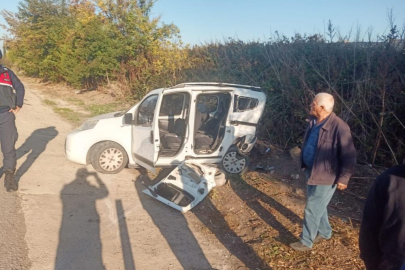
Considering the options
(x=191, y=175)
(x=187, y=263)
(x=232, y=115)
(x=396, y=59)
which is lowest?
(x=187, y=263)

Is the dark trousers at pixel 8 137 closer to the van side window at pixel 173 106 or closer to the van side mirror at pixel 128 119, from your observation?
the van side mirror at pixel 128 119

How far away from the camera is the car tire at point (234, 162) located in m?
7.94

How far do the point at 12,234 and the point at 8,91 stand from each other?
237 centimetres

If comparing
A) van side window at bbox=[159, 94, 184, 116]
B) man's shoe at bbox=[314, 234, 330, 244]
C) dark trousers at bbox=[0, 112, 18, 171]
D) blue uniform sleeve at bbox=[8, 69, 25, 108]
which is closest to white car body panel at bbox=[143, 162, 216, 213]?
van side window at bbox=[159, 94, 184, 116]

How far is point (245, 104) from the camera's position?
26.4 ft

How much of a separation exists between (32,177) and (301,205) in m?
5.00

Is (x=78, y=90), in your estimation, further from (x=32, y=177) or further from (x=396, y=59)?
(x=396, y=59)

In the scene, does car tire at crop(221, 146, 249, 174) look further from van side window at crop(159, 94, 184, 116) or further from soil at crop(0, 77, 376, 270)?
van side window at crop(159, 94, 184, 116)

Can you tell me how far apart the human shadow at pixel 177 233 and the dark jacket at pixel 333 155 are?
171 cm

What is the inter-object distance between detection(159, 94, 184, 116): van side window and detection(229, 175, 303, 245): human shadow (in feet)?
6.30

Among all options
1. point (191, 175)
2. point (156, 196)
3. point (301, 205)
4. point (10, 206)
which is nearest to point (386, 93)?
point (301, 205)

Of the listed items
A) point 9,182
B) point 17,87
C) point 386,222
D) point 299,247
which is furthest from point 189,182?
point 386,222

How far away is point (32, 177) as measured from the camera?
7.43 meters

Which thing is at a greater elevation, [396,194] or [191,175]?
[396,194]
